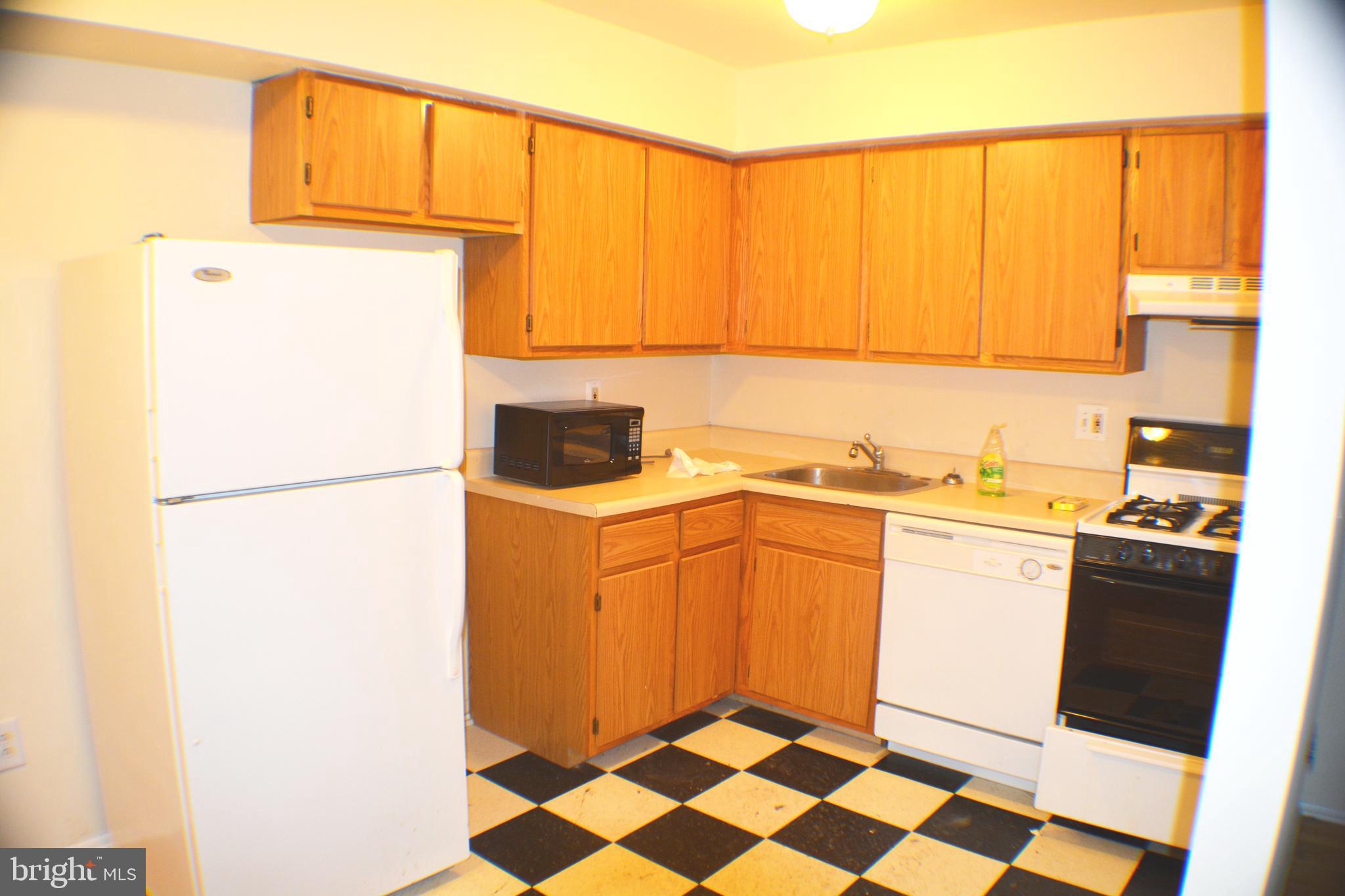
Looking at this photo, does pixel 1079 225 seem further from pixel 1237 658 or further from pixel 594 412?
pixel 1237 658

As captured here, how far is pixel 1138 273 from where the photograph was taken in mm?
2807

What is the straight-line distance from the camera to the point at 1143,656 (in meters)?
2.52

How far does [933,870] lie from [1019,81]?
8.03 ft

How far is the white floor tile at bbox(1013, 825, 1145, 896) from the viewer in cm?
239

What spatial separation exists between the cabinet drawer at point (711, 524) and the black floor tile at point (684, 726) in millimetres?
656

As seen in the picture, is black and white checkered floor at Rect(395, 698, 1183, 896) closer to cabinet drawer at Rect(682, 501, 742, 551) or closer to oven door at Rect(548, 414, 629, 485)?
cabinet drawer at Rect(682, 501, 742, 551)

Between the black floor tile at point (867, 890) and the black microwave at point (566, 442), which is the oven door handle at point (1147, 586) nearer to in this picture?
the black floor tile at point (867, 890)

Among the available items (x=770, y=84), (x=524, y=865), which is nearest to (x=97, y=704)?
(x=524, y=865)

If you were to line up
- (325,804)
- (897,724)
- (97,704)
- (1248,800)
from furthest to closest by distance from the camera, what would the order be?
(897,724) → (97,704) → (325,804) → (1248,800)

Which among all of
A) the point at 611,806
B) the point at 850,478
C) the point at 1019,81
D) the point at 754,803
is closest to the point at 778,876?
the point at 754,803

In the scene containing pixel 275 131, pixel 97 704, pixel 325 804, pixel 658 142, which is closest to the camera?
pixel 325 804

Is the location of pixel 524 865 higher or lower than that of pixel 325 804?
lower

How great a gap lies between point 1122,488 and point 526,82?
2391 millimetres

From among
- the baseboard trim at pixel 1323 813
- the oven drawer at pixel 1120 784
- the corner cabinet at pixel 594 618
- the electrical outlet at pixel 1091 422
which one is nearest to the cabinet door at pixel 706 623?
the corner cabinet at pixel 594 618
